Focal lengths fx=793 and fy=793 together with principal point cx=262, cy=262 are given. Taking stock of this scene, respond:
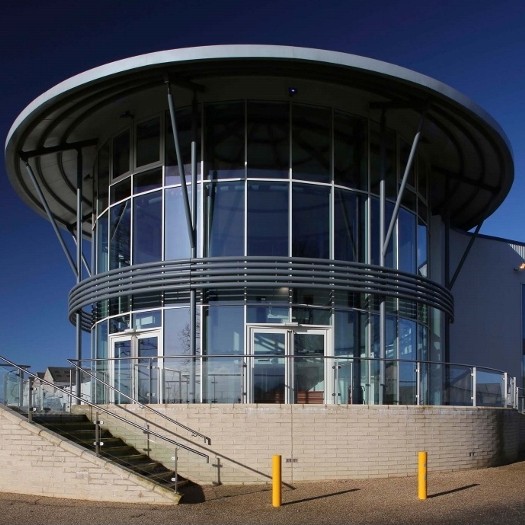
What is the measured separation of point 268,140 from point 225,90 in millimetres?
1700

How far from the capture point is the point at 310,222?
809 inches

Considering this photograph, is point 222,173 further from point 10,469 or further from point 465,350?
point 465,350

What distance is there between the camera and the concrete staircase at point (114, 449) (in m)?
14.4

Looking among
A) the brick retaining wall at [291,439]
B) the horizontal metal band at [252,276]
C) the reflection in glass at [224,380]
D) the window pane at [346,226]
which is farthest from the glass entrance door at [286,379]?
the window pane at [346,226]

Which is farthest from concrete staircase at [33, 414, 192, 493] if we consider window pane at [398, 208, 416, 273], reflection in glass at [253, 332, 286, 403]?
window pane at [398, 208, 416, 273]

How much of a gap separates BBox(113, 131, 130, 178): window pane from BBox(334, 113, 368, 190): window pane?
5.79 meters

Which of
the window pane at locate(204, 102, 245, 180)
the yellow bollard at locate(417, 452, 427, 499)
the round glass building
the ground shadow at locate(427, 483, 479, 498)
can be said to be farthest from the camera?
the window pane at locate(204, 102, 245, 180)

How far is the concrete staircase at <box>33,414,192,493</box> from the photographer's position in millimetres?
14391

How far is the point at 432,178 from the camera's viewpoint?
86.2 feet

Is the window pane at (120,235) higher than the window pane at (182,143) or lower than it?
lower

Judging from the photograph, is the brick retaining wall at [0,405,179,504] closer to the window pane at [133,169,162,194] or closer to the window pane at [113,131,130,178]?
the window pane at [133,169,162,194]

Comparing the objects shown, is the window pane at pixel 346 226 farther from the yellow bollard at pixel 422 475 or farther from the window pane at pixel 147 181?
the yellow bollard at pixel 422 475

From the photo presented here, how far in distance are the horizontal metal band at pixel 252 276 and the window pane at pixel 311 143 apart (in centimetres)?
261

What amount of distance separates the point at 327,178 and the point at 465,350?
496 inches
